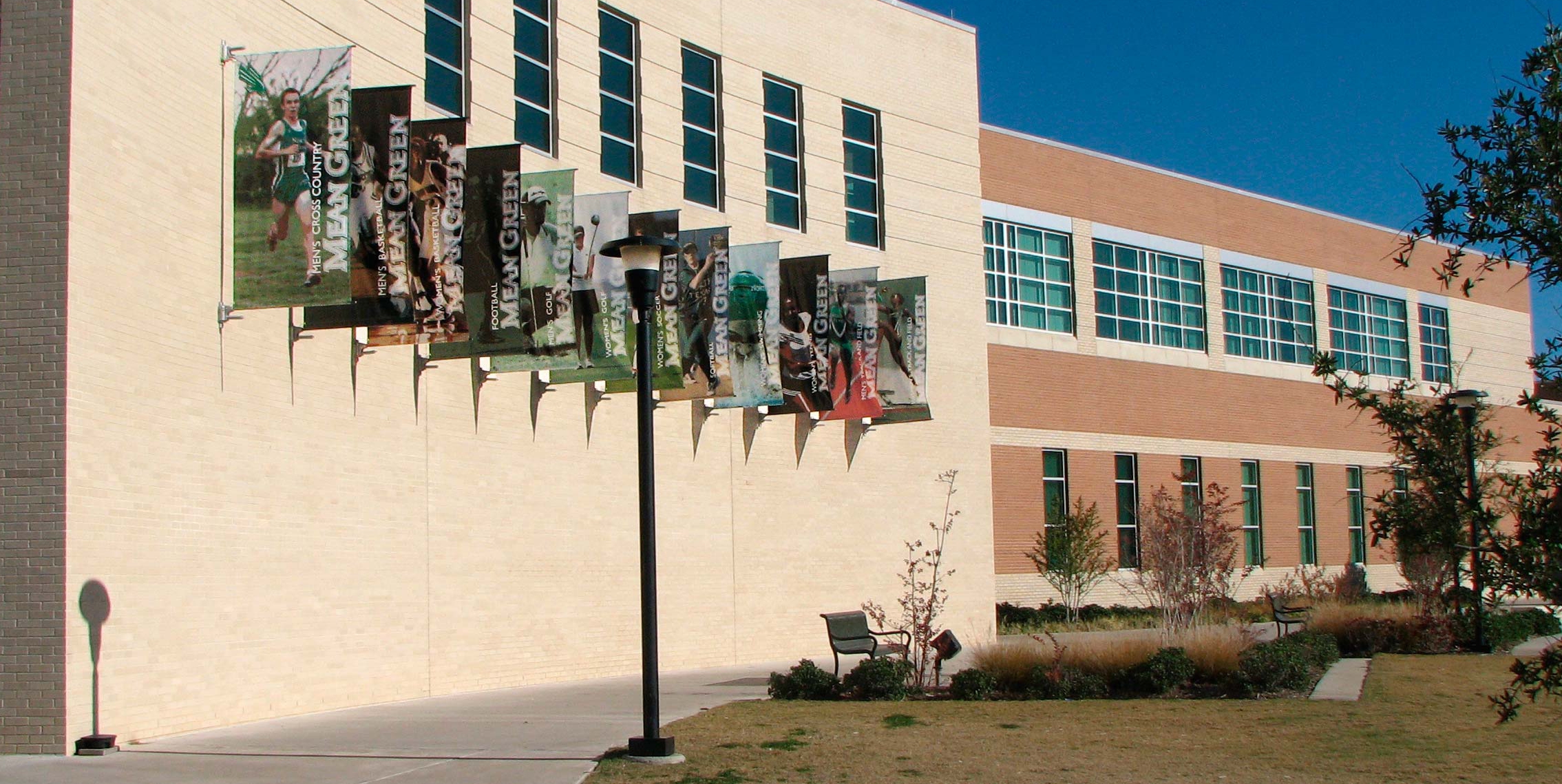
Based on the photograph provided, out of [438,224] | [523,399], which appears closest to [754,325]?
[523,399]

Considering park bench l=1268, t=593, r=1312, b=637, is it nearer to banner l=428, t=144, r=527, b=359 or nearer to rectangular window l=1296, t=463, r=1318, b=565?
banner l=428, t=144, r=527, b=359

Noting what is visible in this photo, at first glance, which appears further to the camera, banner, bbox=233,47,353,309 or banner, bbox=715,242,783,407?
banner, bbox=715,242,783,407

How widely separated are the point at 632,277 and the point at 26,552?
5.93m

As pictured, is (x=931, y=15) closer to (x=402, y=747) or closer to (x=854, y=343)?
(x=854, y=343)

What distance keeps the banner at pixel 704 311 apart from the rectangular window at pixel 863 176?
19.7 feet

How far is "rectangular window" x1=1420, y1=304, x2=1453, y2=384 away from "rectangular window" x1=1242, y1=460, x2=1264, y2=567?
10.9 meters

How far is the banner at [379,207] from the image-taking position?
15.9 metres

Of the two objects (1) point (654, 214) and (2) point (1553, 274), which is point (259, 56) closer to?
(1) point (654, 214)

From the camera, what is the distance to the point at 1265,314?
43875 millimetres

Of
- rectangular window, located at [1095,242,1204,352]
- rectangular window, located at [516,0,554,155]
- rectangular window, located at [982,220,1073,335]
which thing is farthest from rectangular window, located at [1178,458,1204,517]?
rectangular window, located at [516,0,554,155]

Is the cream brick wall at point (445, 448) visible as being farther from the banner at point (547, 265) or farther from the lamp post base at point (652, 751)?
the lamp post base at point (652, 751)

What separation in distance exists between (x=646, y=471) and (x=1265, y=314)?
35.0 metres

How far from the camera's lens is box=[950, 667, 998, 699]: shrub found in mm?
17406

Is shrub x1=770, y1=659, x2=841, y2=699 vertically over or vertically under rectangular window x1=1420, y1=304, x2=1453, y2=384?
under
